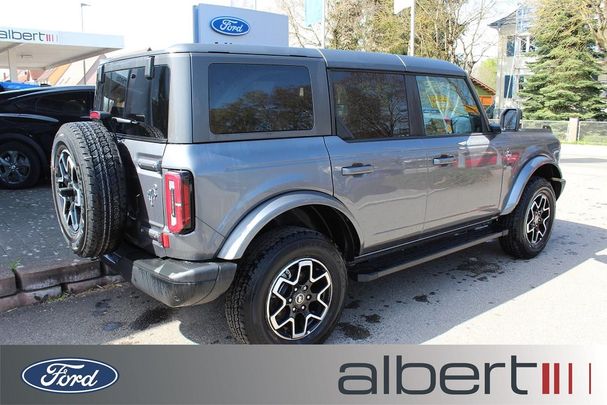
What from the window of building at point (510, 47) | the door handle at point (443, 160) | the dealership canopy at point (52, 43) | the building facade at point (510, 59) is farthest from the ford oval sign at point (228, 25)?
the window of building at point (510, 47)

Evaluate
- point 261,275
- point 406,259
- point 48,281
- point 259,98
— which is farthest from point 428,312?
point 48,281

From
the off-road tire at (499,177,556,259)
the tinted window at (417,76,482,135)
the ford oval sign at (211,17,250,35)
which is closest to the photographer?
the tinted window at (417,76,482,135)

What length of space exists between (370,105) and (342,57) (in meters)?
0.40

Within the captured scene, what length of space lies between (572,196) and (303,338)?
7516 mm

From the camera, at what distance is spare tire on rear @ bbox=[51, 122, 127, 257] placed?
10.0 feet

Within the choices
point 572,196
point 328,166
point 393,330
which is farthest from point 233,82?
point 572,196

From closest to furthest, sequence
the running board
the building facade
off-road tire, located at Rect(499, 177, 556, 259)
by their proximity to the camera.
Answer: the running board → off-road tire, located at Rect(499, 177, 556, 259) → the building facade

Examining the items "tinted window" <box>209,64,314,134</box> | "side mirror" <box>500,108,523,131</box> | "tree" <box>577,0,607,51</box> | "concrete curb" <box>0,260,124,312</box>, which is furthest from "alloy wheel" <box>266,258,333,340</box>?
"tree" <box>577,0,607,51</box>

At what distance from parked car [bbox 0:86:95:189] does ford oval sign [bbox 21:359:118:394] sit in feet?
17.9

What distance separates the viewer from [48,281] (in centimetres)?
427

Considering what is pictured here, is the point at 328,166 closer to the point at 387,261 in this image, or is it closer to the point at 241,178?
the point at 241,178

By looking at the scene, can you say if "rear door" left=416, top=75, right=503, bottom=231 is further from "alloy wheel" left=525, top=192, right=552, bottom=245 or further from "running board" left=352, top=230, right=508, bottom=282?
"alloy wheel" left=525, top=192, right=552, bottom=245

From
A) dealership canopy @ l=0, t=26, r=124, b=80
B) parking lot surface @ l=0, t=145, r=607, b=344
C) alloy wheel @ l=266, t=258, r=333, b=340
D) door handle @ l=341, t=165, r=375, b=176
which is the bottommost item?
parking lot surface @ l=0, t=145, r=607, b=344

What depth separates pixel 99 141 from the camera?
3.15 metres
